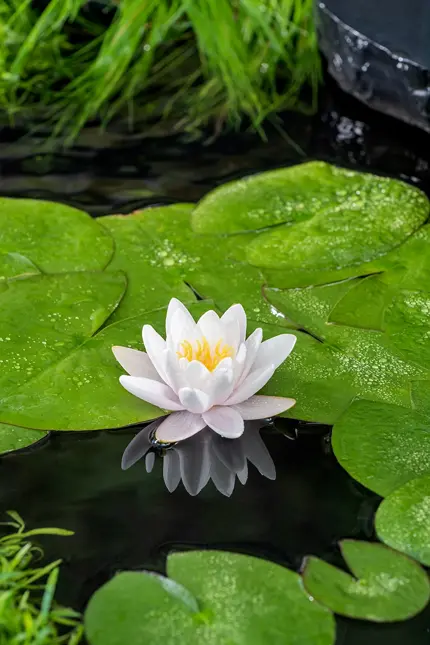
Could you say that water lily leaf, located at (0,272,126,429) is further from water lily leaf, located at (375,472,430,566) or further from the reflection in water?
water lily leaf, located at (375,472,430,566)

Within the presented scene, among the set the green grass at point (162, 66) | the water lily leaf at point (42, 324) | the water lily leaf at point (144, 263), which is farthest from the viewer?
the green grass at point (162, 66)

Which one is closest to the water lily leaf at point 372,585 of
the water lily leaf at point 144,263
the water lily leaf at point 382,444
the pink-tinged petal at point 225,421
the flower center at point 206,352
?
the water lily leaf at point 382,444

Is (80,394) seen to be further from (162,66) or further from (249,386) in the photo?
(162,66)

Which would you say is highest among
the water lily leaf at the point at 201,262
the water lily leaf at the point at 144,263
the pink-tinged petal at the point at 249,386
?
the pink-tinged petal at the point at 249,386

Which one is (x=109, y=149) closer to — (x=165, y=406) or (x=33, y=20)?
(x=33, y=20)

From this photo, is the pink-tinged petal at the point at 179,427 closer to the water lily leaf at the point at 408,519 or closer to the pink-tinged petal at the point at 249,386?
the pink-tinged petal at the point at 249,386

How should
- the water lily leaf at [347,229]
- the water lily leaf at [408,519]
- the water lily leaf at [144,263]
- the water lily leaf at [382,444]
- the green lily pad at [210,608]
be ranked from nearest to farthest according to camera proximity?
the green lily pad at [210,608] → the water lily leaf at [408,519] → the water lily leaf at [382,444] → the water lily leaf at [144,263] → the water lily leaf at [347,229]

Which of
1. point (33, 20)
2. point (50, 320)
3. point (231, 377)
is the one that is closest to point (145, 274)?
point (50, 320)

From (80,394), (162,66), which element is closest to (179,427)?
(80,394)
